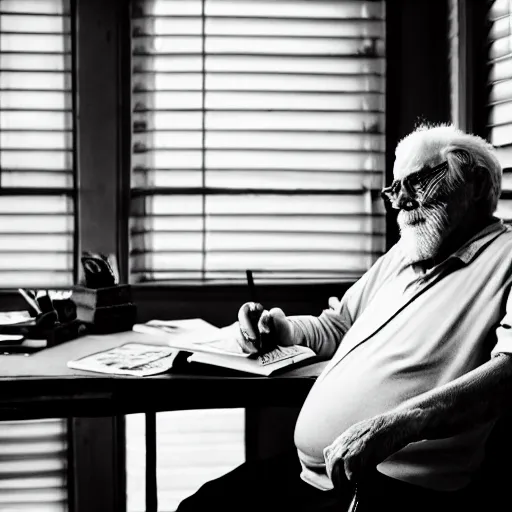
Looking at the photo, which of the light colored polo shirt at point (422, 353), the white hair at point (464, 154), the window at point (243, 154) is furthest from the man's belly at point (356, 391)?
the window at point (243, 154)

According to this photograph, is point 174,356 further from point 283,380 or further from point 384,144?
point 384,144

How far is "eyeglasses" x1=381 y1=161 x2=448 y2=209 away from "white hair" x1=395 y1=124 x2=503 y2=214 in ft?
0.10

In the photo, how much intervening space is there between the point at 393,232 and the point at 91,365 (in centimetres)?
147

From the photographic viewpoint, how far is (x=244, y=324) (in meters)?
1.86

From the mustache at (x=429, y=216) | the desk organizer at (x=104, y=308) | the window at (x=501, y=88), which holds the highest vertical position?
the window at (x=501, y=88)

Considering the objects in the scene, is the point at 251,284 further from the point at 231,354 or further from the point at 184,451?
the point at 184,451

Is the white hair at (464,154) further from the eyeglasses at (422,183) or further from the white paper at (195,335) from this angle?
the white paper at (195,335)

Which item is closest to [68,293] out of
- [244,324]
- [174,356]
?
[174,356]

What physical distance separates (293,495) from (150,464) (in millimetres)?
659

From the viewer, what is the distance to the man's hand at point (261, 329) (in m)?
1.85

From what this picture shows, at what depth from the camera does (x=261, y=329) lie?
1.85 m

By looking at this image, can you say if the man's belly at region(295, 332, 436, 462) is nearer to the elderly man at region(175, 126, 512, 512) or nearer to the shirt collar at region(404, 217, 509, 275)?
the elderly man at region(175, 126, 512, 512)

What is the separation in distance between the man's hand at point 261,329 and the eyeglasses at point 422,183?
52 cm

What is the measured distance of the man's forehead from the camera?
1595 millimetres
